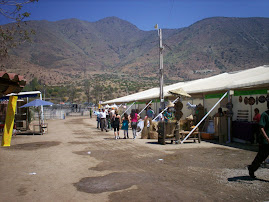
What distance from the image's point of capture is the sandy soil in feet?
16.7

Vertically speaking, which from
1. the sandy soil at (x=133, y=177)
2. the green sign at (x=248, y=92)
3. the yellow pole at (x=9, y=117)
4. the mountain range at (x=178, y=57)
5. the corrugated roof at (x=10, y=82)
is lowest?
the sandy soil at (x=133, y=177)

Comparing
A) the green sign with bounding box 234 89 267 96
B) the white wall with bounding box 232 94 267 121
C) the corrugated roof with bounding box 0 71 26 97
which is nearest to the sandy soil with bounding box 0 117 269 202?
the corrugated roof with bounding box 0 71 26 97

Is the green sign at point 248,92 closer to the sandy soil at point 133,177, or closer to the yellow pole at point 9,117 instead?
the sandy soil at point 133,177

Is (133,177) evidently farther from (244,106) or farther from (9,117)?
(244,106)

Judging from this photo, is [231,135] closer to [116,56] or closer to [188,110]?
[188,110]

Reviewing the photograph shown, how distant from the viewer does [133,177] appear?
6.40 m

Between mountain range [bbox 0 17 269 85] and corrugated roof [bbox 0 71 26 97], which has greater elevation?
mountain range [bbox 0 17 269 85]

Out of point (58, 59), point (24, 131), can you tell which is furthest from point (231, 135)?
point (58, 59)

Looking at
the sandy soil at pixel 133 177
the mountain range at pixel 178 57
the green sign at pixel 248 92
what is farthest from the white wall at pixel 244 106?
the mountain range at pixel 178 57

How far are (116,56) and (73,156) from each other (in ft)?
505

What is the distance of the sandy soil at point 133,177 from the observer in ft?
16.7

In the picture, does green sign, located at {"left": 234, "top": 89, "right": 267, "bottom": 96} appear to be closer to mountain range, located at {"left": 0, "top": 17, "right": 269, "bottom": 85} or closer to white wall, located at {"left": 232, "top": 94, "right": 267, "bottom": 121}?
white wall, located at {"left": 232, "top": 94, "right": 267, "bottom": 121}

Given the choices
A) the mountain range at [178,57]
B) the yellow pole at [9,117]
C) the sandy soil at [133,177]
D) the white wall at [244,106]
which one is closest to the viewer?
Result: the sandy soil at [133,177]

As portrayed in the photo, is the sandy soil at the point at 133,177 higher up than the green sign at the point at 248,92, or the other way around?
the green sign at the point at 248,92
